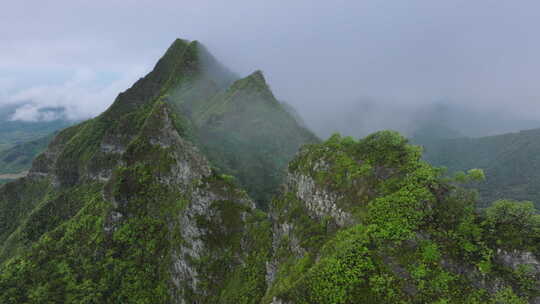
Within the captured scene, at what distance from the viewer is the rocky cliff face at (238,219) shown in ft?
55.2

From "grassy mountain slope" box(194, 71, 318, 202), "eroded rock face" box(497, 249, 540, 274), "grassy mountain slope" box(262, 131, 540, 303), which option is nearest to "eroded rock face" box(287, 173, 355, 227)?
"grassy mountain slope" box(262, 131, 540, 303)

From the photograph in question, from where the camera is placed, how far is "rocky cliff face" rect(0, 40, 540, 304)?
16.8m

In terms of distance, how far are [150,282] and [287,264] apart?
103ft

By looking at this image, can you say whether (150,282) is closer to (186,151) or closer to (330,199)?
(186,151)

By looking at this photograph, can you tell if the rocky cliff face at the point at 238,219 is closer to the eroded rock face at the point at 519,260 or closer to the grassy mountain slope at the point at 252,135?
the eroded rock face at the point at 519,260

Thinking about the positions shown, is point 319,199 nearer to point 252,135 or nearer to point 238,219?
point 238,219

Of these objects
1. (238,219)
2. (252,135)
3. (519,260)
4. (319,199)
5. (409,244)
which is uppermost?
(252,135)

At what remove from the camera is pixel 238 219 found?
1572 inches

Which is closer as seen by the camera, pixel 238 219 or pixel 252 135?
pixel 238 219

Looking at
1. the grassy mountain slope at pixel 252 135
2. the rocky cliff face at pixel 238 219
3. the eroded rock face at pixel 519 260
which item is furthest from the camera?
the grassy mountain slope at pixel 252 135

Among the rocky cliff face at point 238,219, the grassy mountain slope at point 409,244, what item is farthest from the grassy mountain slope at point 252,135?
the grassy mountain slope at point 409,244

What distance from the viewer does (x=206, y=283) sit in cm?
3809

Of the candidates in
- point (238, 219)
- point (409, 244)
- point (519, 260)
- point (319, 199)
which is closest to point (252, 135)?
point (238, 219)

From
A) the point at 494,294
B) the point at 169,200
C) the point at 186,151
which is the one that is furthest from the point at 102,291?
the point at 494,294
